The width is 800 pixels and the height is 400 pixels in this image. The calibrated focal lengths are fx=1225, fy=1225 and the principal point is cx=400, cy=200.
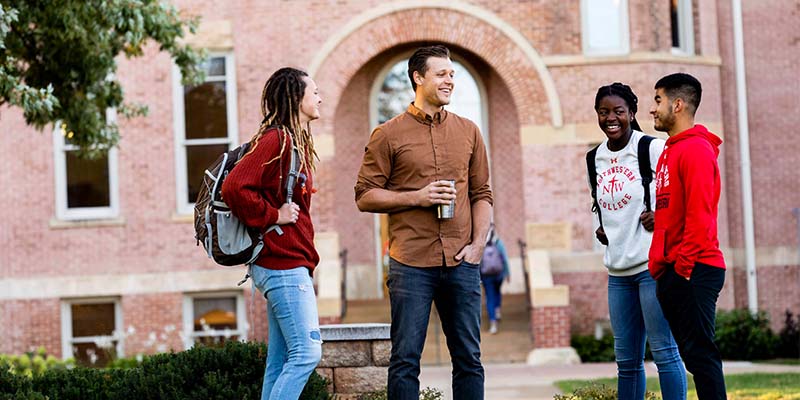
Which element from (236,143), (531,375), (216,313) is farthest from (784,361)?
(236,143)

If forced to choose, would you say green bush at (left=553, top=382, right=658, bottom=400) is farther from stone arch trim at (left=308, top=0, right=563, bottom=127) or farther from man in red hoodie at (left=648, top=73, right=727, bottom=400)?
stone arch trim at (left=308, top=0, right=563, bottom=127)

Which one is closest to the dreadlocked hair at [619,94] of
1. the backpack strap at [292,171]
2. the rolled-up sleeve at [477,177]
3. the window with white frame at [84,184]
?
the rolled-up sleeve at [477,177]

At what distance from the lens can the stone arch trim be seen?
18938mm

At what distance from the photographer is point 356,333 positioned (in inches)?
336

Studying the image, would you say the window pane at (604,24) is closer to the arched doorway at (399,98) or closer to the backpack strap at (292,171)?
the arched doorway at (399,98)

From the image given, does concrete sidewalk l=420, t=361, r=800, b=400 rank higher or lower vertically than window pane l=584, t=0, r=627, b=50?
lower

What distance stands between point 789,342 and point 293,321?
14.1 meters

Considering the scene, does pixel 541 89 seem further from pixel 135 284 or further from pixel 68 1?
pixel 68 1

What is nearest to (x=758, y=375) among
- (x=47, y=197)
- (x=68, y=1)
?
(x=68, y=1)

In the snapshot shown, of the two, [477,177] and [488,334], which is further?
[488,334]

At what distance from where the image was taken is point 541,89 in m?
19.0

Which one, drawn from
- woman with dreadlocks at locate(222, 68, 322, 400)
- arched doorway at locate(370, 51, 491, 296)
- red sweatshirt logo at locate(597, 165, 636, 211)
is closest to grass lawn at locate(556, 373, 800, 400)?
red sweatshirt logo at locate(597, 165, 636, 211)

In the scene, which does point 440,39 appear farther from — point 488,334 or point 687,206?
point 687,206

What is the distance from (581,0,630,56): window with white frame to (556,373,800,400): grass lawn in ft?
23.3
